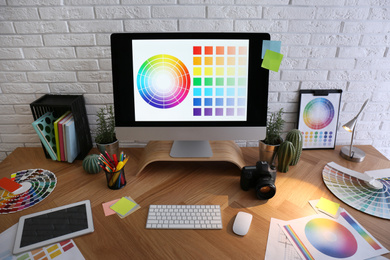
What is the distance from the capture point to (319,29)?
1283mm

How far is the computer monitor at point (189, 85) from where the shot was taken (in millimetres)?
1077

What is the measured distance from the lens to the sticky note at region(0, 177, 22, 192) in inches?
43.7

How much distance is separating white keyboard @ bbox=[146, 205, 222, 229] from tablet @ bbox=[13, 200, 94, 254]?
8.4 inches

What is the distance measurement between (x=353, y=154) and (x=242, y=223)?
2.47 ft

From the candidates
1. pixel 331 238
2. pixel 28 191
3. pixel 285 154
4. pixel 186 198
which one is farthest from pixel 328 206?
pixel 28 191

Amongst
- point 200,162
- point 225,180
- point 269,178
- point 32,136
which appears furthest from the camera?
point 32,136

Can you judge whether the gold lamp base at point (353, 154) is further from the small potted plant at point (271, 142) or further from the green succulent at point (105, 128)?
the green succulent at point (105, 128)

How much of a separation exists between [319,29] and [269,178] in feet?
2.44

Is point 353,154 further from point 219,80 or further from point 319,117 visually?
point 219,80

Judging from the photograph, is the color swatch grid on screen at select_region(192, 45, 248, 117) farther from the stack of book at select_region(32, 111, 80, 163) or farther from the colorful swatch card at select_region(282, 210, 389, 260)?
the stack of book at select_region(32, 111, 80, 163)

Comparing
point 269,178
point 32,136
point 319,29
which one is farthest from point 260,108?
point 32,136

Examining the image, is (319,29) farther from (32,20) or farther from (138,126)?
(32,20)

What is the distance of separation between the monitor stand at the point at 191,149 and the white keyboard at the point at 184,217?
262 millimetres

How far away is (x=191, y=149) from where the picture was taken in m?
1.25
